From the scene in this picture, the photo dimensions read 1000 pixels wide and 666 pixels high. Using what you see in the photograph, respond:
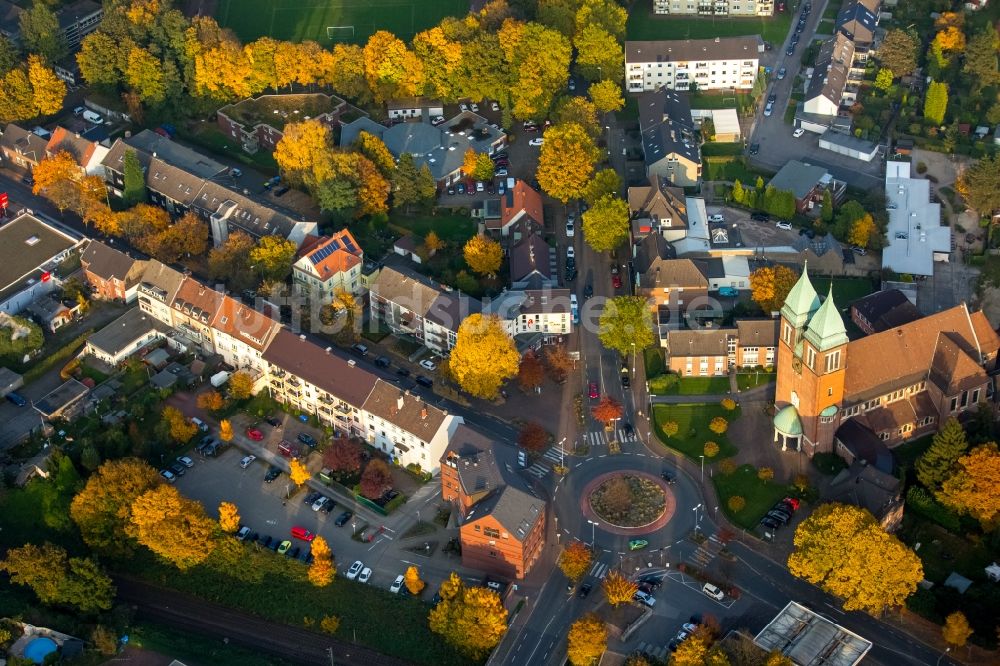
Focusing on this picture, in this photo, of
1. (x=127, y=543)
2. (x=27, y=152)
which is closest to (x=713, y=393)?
(x=127, y=543)

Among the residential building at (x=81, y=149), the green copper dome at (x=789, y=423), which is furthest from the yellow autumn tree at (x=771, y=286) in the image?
the residential building at (x=81, y=149)

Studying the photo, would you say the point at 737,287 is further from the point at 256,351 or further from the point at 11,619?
the point at 11,619

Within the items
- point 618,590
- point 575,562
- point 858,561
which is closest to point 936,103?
point 858,561

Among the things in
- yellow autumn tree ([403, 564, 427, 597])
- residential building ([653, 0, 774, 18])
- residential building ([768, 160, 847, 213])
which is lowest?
yellow autumn tree ([403, 564, 427, 597])

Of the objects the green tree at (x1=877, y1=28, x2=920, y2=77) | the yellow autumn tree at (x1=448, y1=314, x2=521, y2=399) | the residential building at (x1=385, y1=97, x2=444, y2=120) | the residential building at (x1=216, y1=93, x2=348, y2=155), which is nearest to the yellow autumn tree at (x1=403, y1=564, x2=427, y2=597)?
the yellow autumn tree at (x1=448, y1=314, x2=521, y2=399)

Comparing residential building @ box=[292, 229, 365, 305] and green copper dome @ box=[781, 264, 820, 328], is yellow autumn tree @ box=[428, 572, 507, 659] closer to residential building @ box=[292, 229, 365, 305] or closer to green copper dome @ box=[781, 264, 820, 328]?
green copper dome @ box=[781, 264, 820, 328]

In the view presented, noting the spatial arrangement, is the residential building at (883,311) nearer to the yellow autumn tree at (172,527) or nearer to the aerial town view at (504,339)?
the aerial town view at (504,339)
